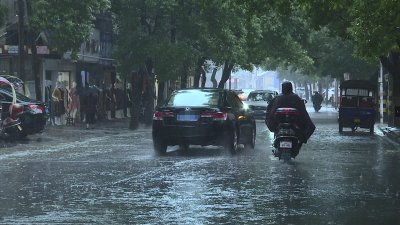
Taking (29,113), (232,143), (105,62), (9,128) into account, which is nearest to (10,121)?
(9,128)

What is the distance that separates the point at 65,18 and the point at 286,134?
15984 mm

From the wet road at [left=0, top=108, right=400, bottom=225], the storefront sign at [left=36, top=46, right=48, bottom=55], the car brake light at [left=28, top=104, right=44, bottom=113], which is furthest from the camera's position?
A: the storefront sign at [left=36, top=46, right=48, bottom=55]

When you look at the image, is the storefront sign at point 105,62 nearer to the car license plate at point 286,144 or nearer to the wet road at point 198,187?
the wet road at point 198,187

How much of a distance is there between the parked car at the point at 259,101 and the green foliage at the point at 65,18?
14.6m

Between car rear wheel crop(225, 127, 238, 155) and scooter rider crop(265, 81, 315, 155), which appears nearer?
scooter rider crop(265, 81, 315, 155)

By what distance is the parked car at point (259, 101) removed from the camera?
4306cm

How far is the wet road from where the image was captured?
898 cm

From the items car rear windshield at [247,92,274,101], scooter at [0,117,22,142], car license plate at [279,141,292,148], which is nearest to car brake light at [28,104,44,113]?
scooter at [0,117,22,142]

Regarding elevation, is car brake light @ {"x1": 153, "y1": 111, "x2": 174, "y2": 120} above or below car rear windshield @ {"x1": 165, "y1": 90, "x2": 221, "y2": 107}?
below

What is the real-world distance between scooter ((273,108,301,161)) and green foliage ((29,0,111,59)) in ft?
50.4

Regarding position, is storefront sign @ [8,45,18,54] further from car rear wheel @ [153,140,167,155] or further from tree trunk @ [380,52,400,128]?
car rear wheel @ [153,140,167,155]

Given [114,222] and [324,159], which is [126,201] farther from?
→ [324,159]

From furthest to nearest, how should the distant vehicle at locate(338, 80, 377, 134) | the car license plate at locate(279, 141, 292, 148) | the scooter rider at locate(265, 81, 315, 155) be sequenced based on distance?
the distant vehicle at locate(338, 80, 377, 134) → the scooter rider at locate(265, 81, 315, 155) → the car license plate at locate(279, 141, 292, 148)

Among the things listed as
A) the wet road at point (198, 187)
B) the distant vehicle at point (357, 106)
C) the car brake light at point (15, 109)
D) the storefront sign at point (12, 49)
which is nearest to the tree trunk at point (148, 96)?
the storefront sign at point (12, 49)
